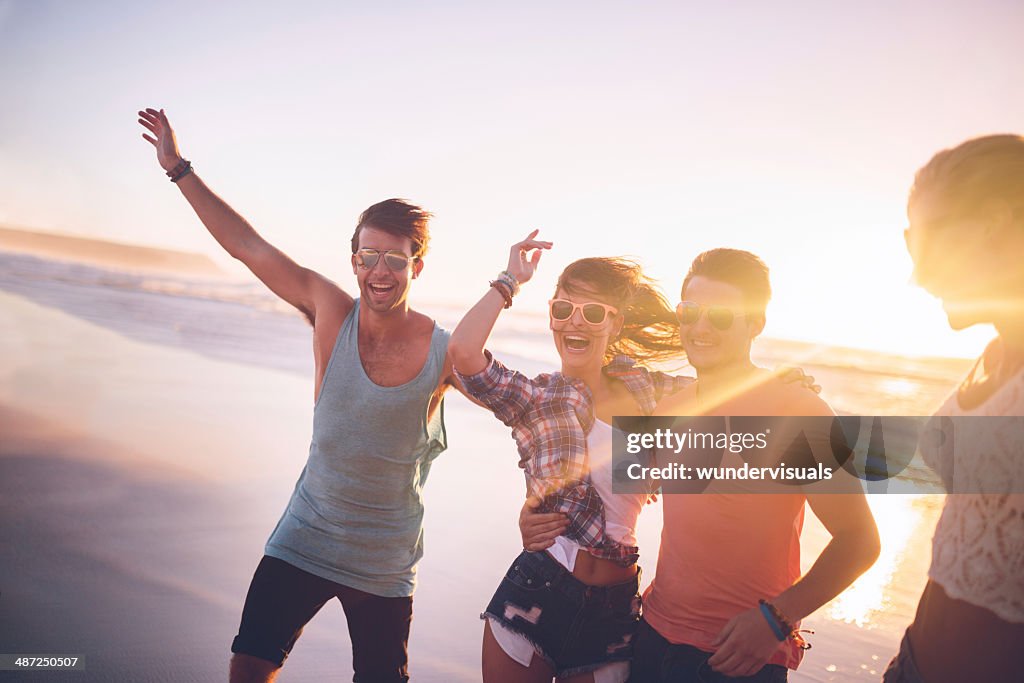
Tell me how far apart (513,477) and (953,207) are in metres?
6.72

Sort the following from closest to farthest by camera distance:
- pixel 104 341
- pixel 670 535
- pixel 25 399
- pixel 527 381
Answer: pixel 670 535 → pixel 527 381 → pixel 25 399 → pixel 104 341

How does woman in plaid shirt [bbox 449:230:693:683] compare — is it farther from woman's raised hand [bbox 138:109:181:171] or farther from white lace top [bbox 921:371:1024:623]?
woman's raised hand [bbox 138:109:181:171]

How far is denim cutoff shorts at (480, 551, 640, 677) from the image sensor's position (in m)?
2.65

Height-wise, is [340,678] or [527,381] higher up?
[527,381]

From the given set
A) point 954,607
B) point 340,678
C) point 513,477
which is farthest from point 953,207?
point 513,477

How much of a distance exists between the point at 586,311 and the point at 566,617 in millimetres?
1319

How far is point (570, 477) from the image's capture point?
9.18ft

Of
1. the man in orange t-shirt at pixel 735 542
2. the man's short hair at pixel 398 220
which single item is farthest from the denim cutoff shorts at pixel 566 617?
the man's short hair at pixel 398 220

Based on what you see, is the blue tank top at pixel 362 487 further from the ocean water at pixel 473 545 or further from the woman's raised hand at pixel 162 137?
the woman's raised hand at pixel 162 137

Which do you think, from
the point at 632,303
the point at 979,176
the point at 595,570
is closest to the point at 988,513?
the point at 979,176

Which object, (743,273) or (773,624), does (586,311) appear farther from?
(773,624)

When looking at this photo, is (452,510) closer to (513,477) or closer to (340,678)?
(513,477)

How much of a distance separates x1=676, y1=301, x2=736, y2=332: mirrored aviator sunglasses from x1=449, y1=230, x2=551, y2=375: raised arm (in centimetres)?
76

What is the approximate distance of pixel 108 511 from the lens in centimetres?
621
